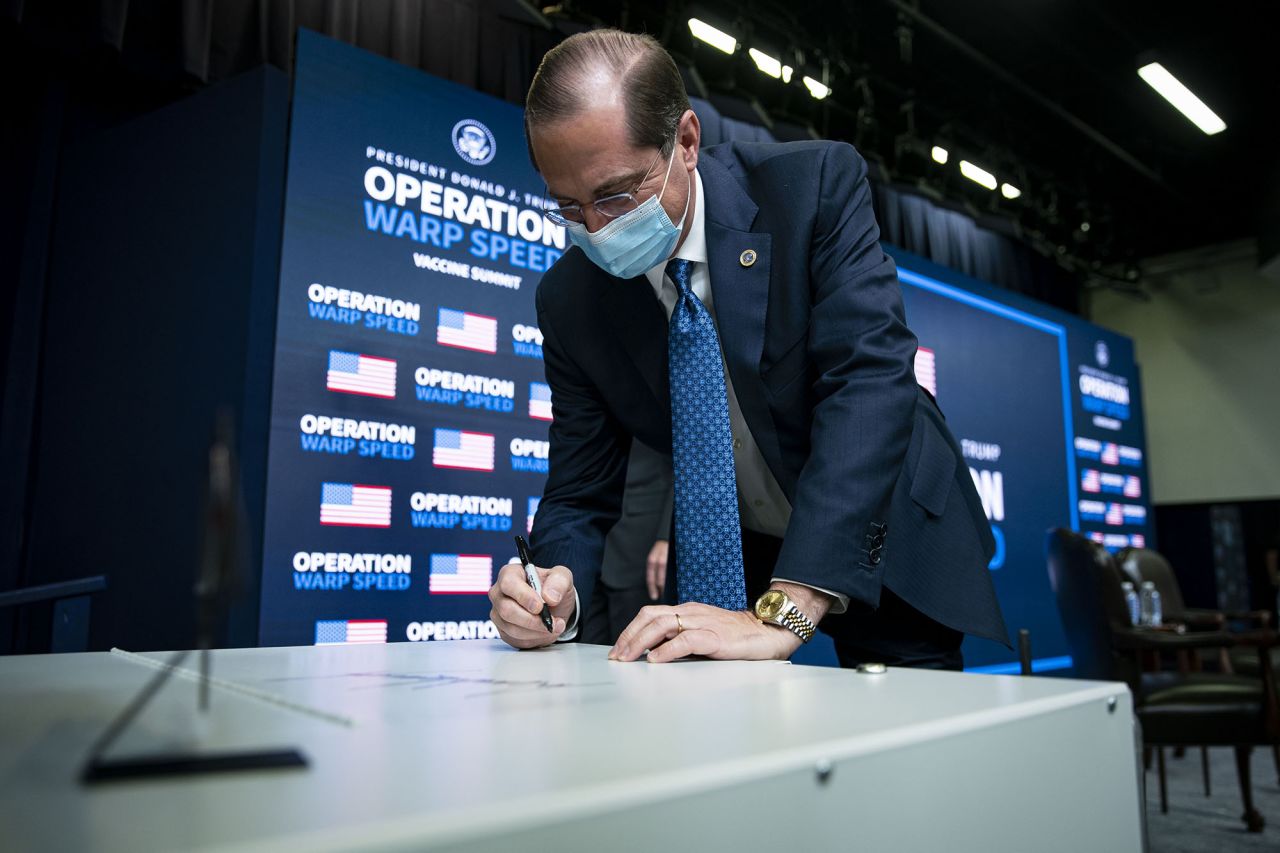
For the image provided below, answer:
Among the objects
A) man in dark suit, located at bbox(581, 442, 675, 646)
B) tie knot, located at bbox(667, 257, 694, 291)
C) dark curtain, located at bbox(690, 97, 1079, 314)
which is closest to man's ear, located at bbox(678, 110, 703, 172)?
tie knot, located at bbox(667, 257, 694, 291)

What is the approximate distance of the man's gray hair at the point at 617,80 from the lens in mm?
1047

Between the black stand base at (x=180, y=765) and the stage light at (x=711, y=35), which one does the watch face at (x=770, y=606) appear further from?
the stage light at (x=711, y=35)

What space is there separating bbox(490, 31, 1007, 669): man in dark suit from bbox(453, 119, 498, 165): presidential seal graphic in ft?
7.37

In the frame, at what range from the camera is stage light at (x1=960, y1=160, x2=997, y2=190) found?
258 inches

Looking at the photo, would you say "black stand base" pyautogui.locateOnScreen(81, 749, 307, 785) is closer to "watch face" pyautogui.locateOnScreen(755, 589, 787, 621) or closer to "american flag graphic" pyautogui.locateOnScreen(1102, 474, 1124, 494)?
"watch face" pyautogui.locateOnScreen(755, 589, 787, 621)

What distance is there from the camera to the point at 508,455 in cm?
328

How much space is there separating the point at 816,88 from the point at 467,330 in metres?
3.12

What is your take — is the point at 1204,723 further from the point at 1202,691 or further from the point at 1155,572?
the point at 1155,572

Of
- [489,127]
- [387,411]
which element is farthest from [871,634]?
[489,127]

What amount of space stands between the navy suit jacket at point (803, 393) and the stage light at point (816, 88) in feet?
14.5

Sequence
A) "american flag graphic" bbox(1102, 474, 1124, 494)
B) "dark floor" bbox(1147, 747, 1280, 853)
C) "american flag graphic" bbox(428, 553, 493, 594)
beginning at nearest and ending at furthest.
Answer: "dark floor" bbox(1147, 747, 1280, 853) < "american flag graphic" bbox(428, 553, 493, 594) < "american flag graphic" bbox(1102, 474, 1124, 494)

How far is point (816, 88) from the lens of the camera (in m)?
5.37

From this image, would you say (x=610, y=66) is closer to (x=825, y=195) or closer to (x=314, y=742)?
(x=825, y=195)

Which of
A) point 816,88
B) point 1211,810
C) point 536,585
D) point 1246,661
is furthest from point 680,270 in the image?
point 816,88
